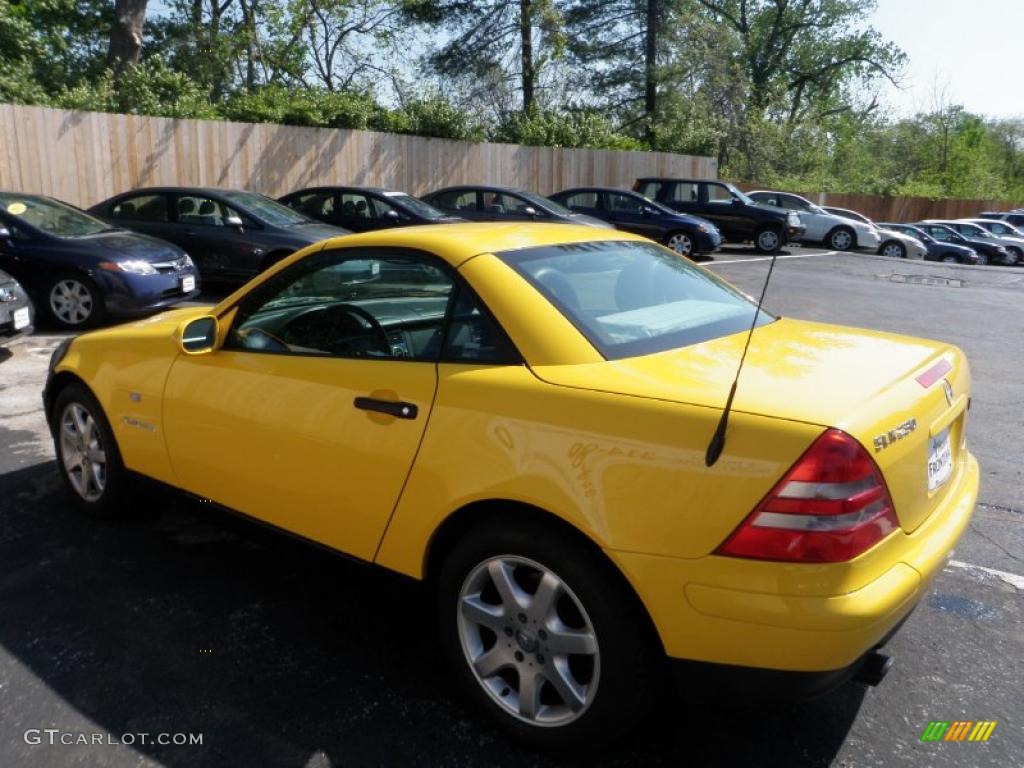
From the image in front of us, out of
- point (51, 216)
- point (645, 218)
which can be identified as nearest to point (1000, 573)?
point (51, 216)

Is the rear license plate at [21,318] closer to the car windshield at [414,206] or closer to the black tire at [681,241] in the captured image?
the car windshield at [414,206]

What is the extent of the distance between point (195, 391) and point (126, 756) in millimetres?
1426

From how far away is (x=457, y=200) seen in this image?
16.2 metres

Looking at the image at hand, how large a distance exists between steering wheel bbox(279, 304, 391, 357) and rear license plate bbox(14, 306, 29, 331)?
5215 millimetres

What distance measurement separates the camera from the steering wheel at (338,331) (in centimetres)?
306

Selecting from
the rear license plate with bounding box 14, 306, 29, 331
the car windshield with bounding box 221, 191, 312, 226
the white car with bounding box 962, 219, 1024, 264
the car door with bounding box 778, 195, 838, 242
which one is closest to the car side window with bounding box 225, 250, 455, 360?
the rear license plate with bounding box 14, 306, 29, 331

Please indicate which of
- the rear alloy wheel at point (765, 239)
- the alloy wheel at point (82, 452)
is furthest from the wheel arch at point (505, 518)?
the rear alloy wheel at point (765, 239)

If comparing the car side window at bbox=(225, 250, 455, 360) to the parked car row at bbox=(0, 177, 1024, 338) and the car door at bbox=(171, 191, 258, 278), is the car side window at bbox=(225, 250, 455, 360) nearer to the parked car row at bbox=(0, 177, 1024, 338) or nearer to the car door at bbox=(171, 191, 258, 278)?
the parked car row at bbox=(0, 177, 1024, 338)

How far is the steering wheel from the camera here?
3.06 metres

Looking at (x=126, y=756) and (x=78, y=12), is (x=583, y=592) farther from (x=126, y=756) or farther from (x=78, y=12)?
(x=78, y=12)

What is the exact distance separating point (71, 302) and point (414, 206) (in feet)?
20.0

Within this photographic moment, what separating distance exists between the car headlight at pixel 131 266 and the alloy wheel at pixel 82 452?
5105 millimetres

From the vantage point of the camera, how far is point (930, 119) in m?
52.5

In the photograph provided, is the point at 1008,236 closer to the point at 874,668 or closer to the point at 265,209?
the point at 265,209
